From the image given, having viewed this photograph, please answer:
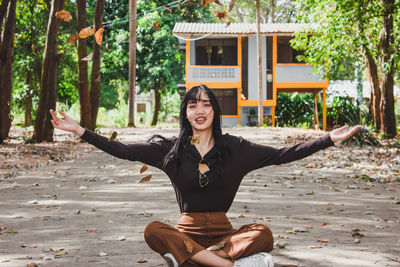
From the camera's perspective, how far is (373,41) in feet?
53.5

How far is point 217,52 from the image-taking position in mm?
29312

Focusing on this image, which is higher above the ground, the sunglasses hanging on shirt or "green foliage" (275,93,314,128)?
"green foliage" (275,93,314,128)

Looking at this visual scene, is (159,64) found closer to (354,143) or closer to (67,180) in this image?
(354,143)

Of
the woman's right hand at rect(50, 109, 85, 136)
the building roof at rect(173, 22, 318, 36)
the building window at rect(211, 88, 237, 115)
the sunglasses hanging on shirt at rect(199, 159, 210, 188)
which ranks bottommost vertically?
the sunglasses hanging on shirt at rect(199, 159, 210, 188)

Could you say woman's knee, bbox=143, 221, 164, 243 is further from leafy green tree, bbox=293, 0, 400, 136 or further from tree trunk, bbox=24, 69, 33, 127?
tree trunk, bbox=24, 69, 33, 127

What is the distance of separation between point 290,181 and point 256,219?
127 inches

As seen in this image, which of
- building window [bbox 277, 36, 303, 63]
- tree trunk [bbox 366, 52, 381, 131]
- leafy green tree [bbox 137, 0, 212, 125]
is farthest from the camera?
leafy green tree [bbox 137, 0, 212, 125]

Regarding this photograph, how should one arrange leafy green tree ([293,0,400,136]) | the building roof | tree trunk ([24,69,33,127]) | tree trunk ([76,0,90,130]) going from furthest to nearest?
the building roof
tree trunk ([24,69,33,127])
tree trunk ([76,0,90,130])
leafy green tree ([293,0,400,136])

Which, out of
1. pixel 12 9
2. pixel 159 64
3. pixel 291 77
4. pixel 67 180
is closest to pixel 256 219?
pixel 67 180

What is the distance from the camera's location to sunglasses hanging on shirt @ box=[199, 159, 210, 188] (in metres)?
3.58

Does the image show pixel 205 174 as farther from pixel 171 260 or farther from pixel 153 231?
pixel 171 260

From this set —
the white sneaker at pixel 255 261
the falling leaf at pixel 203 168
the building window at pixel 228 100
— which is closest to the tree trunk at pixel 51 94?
the falling leaf at pixel 203 168

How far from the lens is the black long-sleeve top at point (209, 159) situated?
12.1 feet

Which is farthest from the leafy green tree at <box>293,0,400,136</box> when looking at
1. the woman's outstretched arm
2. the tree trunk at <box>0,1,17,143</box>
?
the woman's outstretched arm
